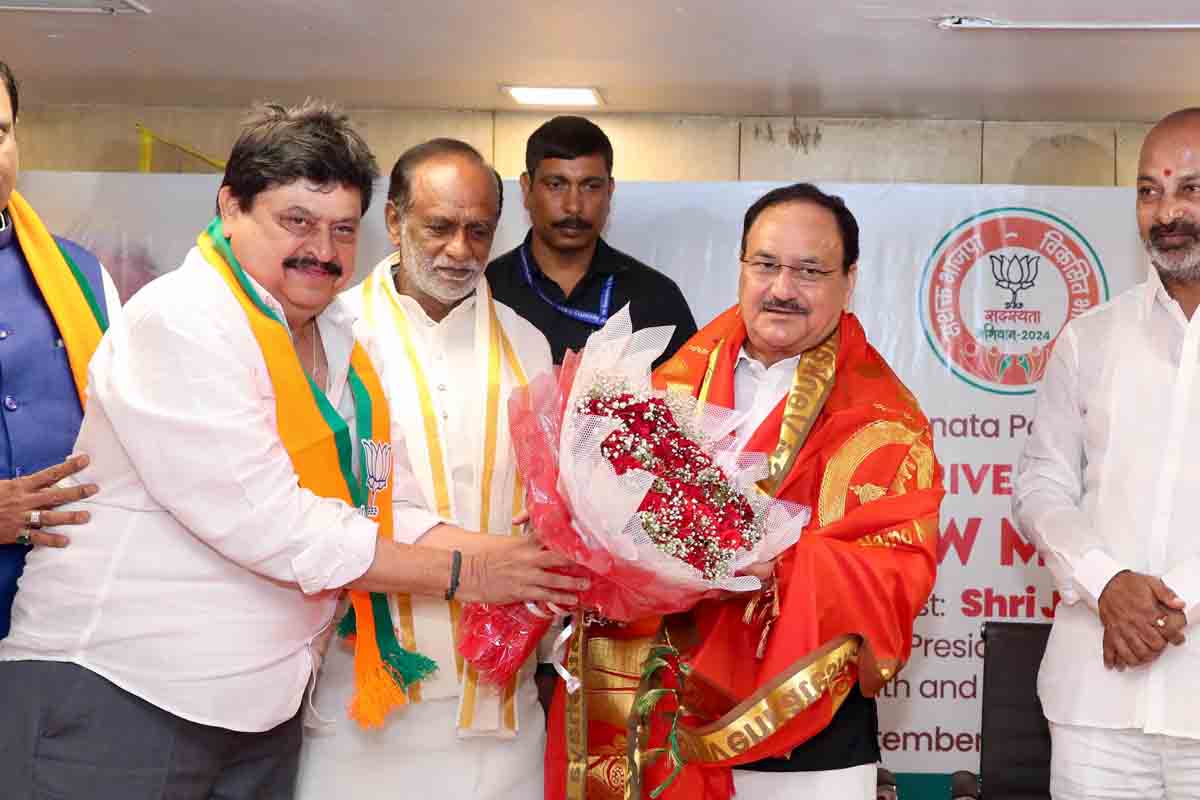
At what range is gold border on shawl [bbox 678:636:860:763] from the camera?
8.77ft

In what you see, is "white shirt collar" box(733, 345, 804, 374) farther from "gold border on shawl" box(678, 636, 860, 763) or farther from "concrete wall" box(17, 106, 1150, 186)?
"concrete wall" box(17, 106, 1150, 186)

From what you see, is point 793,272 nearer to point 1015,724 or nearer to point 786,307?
point 786,307

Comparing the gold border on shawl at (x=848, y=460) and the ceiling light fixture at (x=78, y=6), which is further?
the ceiling light fixture at (x=78, y=6)

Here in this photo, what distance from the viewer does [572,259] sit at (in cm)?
441

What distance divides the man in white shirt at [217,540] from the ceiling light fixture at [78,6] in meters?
2.05

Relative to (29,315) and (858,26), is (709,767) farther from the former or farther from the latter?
(858,26)

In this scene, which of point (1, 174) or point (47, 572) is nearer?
point (47, 572)

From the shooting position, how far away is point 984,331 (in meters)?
4.83

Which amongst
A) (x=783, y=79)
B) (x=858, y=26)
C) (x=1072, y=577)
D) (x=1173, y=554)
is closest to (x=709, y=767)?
(x=1072, y=577)

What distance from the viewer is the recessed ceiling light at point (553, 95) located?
5488mm

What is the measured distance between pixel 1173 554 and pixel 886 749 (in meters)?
1.77

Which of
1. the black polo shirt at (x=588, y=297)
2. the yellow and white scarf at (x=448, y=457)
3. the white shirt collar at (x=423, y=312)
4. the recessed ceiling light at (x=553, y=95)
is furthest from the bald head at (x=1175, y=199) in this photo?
the recessed ceiling light at (x=553, y=95)

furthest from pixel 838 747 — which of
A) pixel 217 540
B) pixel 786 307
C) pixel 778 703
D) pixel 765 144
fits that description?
pixel 765 144

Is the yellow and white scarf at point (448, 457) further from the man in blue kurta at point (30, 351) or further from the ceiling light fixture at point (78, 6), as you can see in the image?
the ceiling light fixture at point (78, 6)
